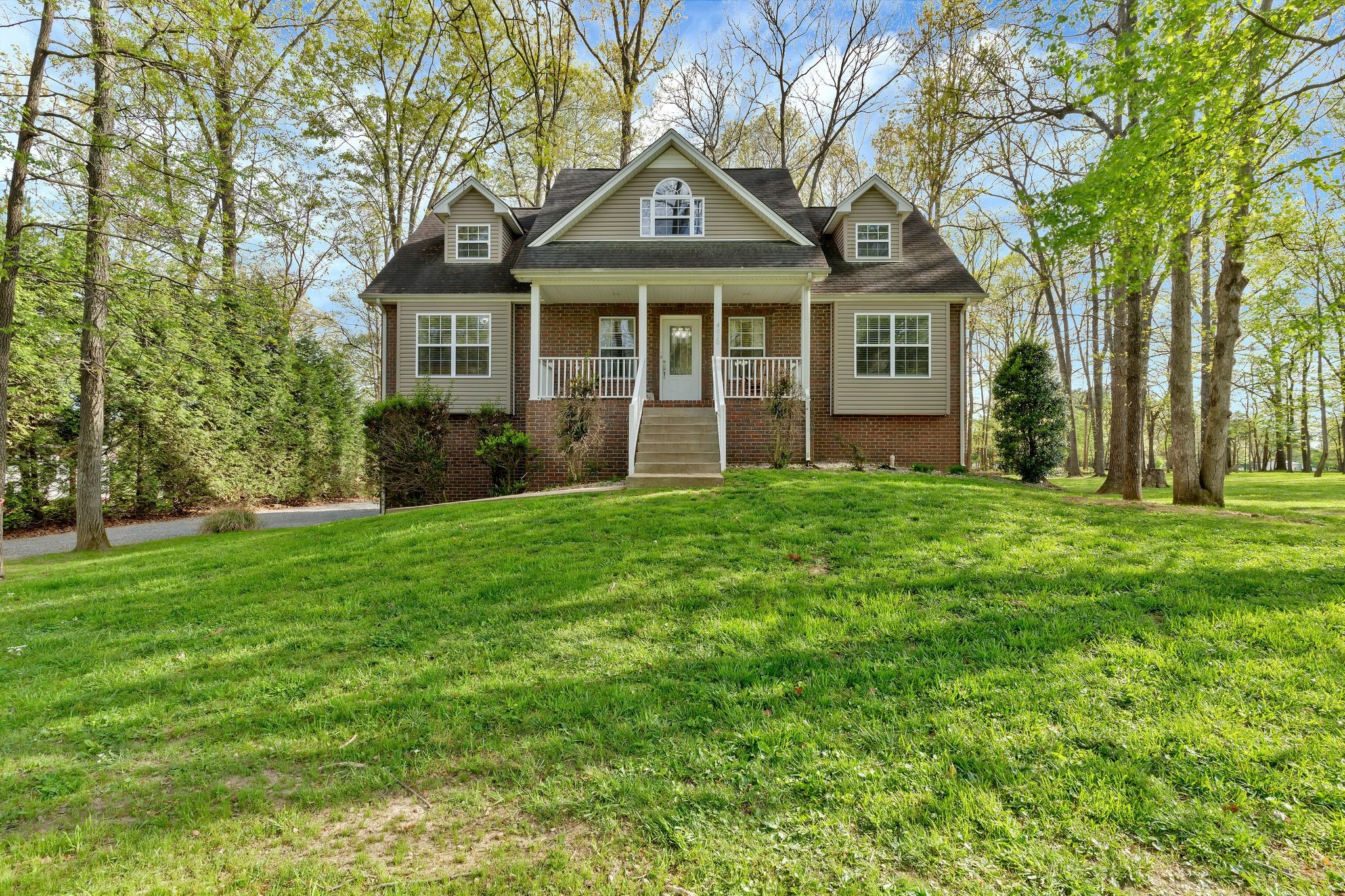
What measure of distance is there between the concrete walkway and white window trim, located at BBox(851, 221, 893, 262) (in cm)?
1328

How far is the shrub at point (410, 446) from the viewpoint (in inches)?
475

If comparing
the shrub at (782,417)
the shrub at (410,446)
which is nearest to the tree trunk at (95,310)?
the shrub at (410,446)

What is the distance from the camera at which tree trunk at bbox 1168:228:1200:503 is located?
367 inches

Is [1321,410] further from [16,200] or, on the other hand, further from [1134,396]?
[16,200]

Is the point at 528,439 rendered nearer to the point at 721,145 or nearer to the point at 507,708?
the point at 507,708

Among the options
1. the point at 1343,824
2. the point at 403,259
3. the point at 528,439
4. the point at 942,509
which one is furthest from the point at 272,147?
the point at 1343,824

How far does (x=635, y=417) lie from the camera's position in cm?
1107

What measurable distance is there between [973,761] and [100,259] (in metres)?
12.7

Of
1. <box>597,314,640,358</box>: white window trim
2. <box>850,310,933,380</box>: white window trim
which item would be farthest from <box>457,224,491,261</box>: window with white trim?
<box>850,310,933,380</box>: white window trim

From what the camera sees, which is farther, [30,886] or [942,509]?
[942,509]

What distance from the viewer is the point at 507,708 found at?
3281mm

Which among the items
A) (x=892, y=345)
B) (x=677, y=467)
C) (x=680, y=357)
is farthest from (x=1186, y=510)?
(x=680, y=357)

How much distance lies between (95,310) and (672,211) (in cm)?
1092

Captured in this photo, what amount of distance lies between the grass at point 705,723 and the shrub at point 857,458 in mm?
5383
